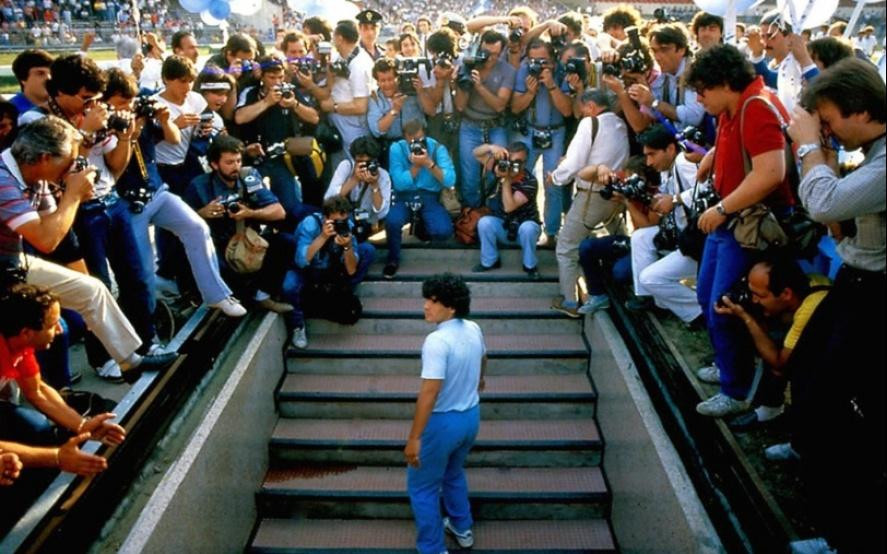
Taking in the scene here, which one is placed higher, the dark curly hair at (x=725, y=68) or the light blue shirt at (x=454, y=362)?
the dark curly hair at (x=725, y=68)

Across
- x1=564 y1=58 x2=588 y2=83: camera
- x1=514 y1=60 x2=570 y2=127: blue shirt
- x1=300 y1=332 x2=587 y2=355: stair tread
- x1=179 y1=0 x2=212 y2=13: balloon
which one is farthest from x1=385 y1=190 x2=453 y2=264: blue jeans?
x1=179 y1=0 x2=212 y2=13: balloon

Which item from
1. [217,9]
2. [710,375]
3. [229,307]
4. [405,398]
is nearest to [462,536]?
[405,398]

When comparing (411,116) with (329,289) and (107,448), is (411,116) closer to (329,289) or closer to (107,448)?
(329,289)

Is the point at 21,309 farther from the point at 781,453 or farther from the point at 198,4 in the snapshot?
the point at 198,4

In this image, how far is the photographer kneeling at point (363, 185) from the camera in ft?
16.5

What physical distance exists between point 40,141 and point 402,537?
118 inches

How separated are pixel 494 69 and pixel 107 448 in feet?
13.1

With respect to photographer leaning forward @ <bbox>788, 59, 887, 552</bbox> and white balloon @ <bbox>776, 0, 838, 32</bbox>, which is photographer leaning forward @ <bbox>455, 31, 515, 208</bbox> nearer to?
white balloon @ <bbox>776, 0, 838, 32</bbox>

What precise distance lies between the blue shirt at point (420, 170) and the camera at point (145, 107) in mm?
1948

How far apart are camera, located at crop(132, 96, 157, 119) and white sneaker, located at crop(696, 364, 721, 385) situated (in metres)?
3.42

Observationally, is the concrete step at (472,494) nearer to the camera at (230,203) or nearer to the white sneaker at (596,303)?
the white sneaker at (596,303)

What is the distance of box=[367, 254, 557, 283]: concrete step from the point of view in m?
5.57

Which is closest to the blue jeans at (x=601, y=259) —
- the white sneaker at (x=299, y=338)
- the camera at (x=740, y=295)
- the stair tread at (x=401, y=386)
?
the stair tread at (x=401, y=386)

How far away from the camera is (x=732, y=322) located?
3178 mm
